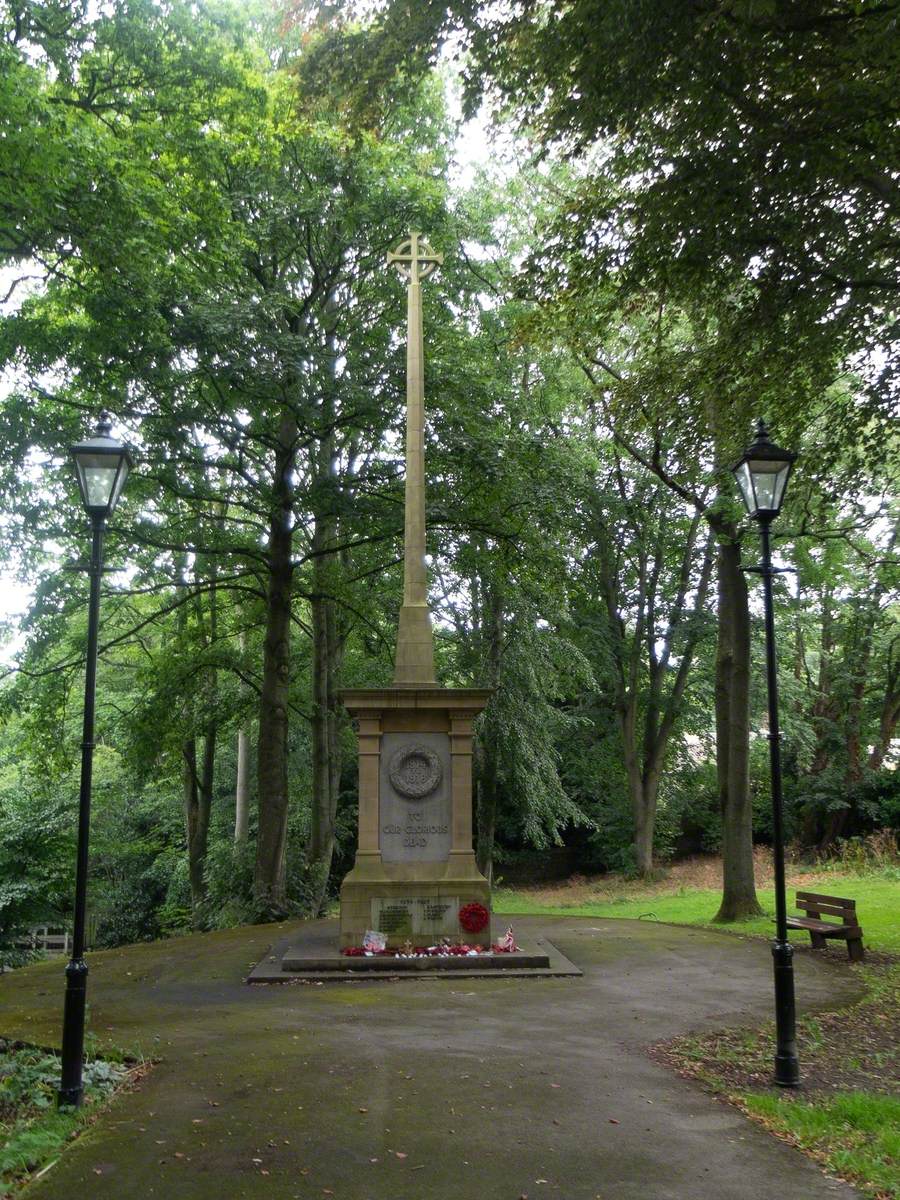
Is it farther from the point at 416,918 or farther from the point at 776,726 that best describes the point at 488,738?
the point at 776,726

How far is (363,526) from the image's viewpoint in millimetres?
18266

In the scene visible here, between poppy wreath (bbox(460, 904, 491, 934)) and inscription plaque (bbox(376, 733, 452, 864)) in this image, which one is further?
inscription plaque (bbox(376, 733, 452, 864))

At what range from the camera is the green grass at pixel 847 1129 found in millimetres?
5336

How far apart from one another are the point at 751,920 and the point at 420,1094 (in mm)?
11160

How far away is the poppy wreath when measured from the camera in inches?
484

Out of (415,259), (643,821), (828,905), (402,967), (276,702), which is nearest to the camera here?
(402,967)

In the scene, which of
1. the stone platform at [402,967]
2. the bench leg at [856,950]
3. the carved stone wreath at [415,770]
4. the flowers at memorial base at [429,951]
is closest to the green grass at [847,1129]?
the stone platform at [402,967]

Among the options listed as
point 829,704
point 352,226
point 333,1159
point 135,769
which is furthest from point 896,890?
point 333,1159

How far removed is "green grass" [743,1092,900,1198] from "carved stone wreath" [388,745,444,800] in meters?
6.32

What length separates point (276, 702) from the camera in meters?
18.0

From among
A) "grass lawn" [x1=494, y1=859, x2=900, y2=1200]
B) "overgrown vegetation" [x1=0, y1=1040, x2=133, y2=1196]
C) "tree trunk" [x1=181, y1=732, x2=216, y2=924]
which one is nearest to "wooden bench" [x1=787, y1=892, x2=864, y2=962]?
"grass lawn" [x1=494, y1=859, x2=900, y2=1200]

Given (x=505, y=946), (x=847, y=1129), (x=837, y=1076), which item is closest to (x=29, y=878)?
(x=505, y=946)

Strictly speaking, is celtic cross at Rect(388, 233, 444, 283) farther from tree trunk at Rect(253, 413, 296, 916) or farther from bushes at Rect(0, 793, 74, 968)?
bushes at Rect(0, 793, 74, 968)

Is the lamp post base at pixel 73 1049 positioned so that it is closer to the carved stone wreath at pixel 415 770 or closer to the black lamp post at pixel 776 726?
the black lamp post at pixel 776 726
